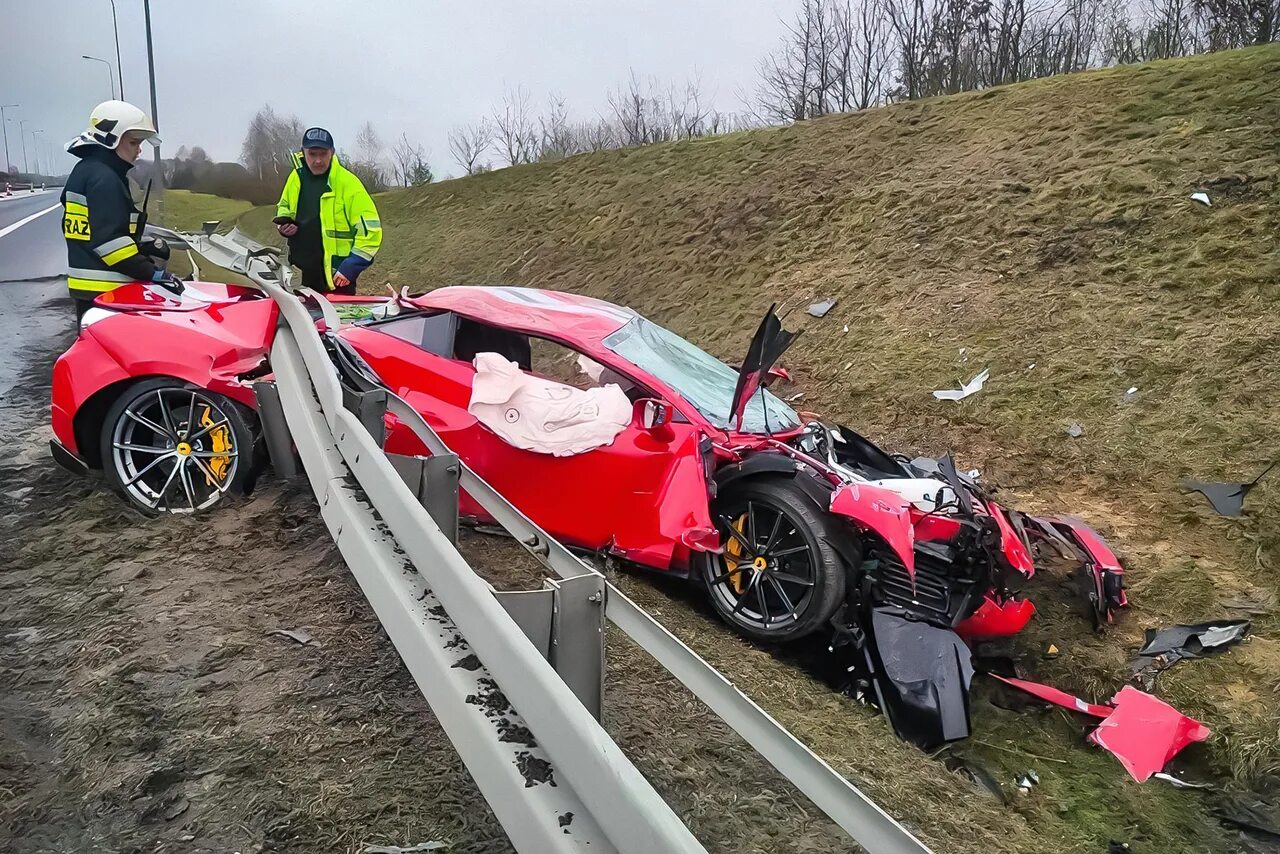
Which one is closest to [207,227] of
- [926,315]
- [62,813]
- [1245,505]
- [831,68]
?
[62,813]

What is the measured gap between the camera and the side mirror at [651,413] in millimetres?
4039

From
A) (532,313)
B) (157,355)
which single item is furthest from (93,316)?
(532,313)

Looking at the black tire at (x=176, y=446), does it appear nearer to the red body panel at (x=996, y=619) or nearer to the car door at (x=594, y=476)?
the car door at (x=594, y=476)

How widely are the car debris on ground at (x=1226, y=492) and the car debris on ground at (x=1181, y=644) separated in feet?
3.42

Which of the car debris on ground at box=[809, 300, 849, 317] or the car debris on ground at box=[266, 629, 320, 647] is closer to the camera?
the car debris on ground at box=[266, 629, 320, 647]

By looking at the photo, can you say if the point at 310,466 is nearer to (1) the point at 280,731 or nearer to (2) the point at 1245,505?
(1) the point at 280,731

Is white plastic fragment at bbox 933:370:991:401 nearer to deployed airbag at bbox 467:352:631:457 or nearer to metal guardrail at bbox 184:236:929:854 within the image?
deployed airbag at bbox 467:352:631:457

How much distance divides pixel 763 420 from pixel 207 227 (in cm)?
373

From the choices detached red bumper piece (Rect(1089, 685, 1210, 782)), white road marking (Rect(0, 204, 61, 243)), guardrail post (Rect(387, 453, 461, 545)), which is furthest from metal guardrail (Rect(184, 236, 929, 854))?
white road marking (Rect(0, 204, 61, 243))

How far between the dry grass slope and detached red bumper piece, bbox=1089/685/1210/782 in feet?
0.25

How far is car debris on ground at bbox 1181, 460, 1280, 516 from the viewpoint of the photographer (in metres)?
Answer: 5.01

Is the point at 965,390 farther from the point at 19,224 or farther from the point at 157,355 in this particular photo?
the point at 19,224

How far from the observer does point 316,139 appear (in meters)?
5.91

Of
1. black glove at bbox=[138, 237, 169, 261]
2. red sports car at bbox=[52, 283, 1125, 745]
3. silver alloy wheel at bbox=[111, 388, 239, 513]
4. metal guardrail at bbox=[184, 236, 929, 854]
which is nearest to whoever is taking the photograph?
metal guardrail at bbox=[184, 236, 929, 854]
